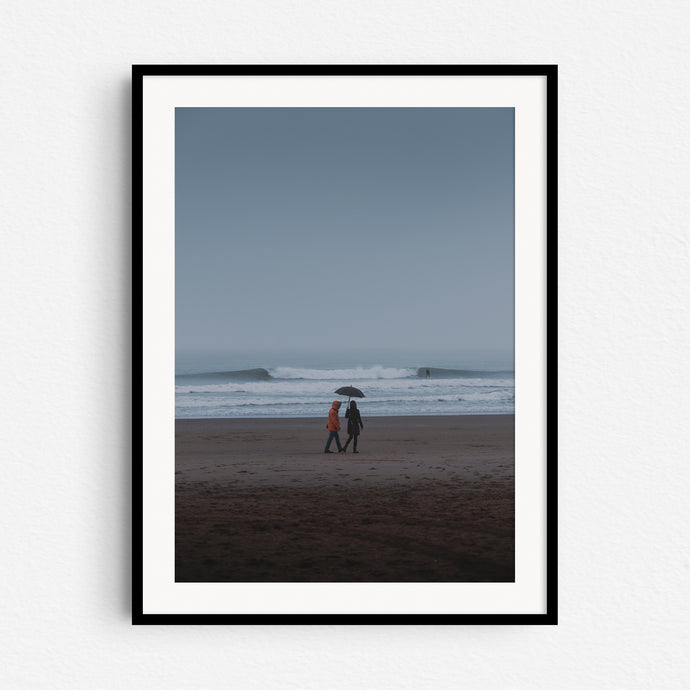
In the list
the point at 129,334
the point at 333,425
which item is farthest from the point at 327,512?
the point at 129,334

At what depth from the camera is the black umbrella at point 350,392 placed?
4.78 ft

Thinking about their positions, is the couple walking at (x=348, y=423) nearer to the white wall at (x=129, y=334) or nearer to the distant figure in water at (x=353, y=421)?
the distant figure in water at (x=353, y=421)

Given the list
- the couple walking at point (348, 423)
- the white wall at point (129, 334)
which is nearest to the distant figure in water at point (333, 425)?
the couple walking at point (348, 423)

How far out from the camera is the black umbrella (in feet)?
4.78

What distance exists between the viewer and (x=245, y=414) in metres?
1.70

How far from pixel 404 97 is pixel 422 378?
0.80 metres

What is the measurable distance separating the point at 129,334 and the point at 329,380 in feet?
1.85

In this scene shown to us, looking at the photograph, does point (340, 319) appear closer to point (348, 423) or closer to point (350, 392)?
point (350, 392)

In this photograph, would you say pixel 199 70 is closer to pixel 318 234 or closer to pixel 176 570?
pixel 318 234

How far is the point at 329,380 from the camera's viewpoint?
4.73ft

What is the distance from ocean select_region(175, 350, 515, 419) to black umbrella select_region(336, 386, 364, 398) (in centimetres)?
1

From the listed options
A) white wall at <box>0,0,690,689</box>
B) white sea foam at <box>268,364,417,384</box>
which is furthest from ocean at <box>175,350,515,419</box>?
white wall at <box>0,0,690,689</box>

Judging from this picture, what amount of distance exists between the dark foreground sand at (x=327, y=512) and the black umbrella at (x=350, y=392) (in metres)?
0.10

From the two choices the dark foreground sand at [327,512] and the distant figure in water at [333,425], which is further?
the distant figure in water at [333,425]
